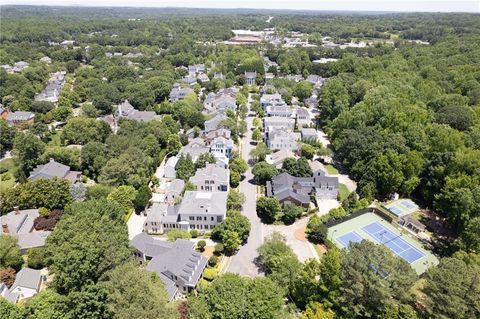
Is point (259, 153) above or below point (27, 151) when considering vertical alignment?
below

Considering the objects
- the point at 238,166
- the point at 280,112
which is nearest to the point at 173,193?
the point at 238,166

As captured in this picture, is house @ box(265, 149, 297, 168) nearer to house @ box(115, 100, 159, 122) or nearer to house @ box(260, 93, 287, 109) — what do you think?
house @ box(260, 93, 287, 109)

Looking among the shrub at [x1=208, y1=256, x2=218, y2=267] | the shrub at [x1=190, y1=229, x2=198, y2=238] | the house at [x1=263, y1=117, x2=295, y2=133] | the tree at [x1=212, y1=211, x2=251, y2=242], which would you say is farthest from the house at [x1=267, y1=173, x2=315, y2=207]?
the house at [x1=263, y1=117, x2=295, y2=133]

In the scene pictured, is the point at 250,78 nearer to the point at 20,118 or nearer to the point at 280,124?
the point at 280,124

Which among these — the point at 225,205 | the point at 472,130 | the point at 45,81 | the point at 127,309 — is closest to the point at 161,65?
the point at 45,81

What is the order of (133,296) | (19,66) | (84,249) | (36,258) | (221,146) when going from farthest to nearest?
1. (19,66)
2. (221,146)
3. (36,258)
4. (84,249)
5. (133,296)

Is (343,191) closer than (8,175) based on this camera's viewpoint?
Yes

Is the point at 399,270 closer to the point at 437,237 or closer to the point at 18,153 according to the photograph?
the point at 437,237
